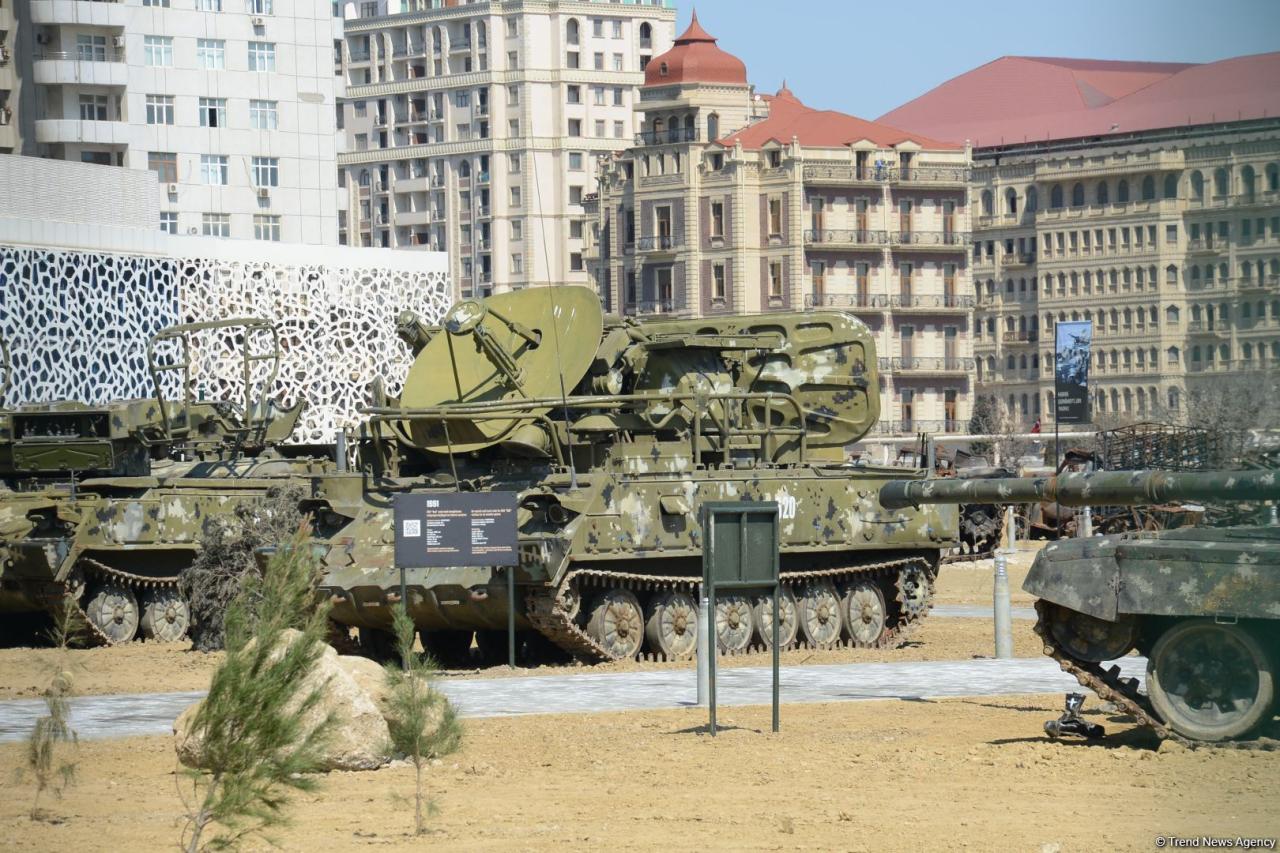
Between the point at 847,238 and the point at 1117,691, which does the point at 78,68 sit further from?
the point at 847,238

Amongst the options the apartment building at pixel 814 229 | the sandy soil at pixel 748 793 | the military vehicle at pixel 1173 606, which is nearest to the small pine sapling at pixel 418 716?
the sandy soil at pixel 748 793

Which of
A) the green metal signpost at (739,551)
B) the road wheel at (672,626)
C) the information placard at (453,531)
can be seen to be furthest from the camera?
the road wheel at (672,626)

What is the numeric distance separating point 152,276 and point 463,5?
263ft

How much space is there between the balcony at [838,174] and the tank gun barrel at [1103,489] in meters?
79.3

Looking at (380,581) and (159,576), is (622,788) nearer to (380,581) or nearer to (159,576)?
(380,581)

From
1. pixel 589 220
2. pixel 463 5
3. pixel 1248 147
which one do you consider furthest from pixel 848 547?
pixel 463 5

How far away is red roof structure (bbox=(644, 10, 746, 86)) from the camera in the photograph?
103 meters

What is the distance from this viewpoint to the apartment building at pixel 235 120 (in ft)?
210

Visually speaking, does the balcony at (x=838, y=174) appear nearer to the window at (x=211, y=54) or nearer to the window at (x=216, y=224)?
the window at (x=216, y=224)

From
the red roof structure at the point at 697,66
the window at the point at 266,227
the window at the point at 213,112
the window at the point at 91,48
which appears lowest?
the window at the point at 91,48

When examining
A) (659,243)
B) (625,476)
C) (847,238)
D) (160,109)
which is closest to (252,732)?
(625,476)

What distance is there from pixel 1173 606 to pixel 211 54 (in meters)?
55.6

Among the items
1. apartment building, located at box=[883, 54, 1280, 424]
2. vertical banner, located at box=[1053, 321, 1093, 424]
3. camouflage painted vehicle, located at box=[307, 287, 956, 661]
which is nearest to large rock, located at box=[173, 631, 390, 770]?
apartment building, located at box=[883, 54, 1280, 424]

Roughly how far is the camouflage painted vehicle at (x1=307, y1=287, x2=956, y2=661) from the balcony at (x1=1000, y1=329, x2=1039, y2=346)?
76.7m
